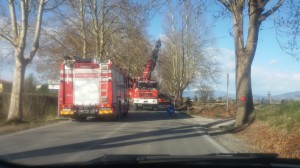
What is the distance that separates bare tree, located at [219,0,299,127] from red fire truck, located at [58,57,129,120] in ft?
20.7

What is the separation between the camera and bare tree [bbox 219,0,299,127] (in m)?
20.0

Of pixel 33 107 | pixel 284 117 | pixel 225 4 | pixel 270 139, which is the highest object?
pixel 225 4

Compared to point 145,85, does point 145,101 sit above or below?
below

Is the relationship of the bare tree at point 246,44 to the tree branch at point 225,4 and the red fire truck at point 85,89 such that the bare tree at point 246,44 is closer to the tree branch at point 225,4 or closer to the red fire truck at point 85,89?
the tree branch at point 225,4

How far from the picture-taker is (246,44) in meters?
20.7

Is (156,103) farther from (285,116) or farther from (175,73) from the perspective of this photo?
(285,116)

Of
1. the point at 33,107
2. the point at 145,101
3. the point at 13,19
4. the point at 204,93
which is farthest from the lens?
the point at 204,93

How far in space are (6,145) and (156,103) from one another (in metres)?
31.6

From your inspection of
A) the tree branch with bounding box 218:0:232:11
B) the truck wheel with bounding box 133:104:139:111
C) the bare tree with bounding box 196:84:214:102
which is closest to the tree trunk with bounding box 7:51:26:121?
the tree branch with bounding box 218:0:232:11

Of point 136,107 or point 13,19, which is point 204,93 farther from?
point 13,19

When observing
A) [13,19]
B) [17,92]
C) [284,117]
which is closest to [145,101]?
[17,92]

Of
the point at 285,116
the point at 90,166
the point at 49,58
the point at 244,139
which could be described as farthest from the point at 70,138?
the point at 49,58

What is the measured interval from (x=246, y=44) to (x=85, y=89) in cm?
798

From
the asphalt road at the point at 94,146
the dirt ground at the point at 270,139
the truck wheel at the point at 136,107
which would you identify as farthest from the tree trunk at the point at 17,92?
the truck wheel at the point at 136,107
